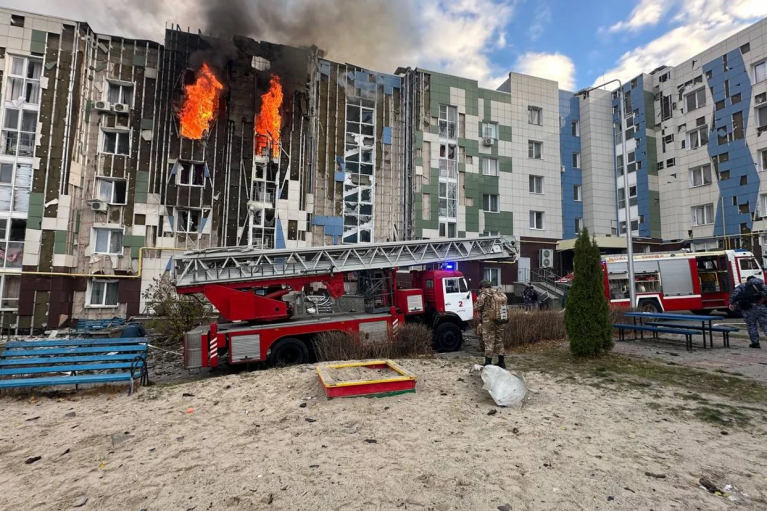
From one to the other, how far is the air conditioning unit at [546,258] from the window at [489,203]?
4.80 m

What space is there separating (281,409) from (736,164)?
35965 mm

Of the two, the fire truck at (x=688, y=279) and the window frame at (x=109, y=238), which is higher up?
the window frame at (x=109, y=238)

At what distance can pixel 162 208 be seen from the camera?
2219 centimetres

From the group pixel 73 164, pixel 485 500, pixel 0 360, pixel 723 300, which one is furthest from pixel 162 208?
pixel 723 300

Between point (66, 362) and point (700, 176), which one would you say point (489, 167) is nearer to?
point (700, 176)

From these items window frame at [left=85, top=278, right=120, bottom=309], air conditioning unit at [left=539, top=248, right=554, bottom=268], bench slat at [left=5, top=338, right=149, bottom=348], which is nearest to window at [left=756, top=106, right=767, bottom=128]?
air conditioning unit at [left=539, top=248, right=554, bottom=268]

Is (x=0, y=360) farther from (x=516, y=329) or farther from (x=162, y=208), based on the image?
(x=162, y=208)

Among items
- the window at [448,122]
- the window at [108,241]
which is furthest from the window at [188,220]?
the window at [448,122]

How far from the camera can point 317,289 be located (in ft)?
48.6

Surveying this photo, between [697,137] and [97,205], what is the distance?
42.1 meters

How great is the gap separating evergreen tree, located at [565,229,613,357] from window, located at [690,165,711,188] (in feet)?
96.5

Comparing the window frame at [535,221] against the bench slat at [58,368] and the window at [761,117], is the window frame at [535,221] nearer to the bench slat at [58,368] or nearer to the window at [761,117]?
the window at [761,117]

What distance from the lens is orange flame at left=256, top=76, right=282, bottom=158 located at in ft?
78.7

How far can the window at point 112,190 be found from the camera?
22.0 metres
